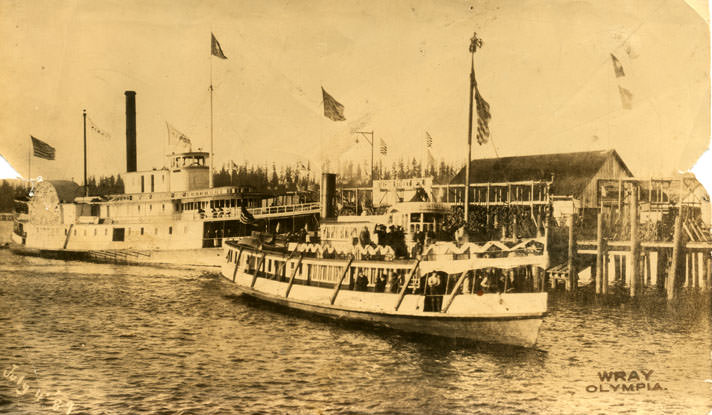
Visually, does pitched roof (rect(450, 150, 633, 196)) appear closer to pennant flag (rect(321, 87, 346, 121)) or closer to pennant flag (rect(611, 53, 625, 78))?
pennant flag (rect(611, 53, 625, 78))

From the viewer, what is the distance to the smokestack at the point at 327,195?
459 centimetres

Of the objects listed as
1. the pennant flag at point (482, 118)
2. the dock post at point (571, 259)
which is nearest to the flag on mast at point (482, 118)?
the pennant flag at point (482, 118)

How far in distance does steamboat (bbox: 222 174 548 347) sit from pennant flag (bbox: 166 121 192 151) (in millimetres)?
859

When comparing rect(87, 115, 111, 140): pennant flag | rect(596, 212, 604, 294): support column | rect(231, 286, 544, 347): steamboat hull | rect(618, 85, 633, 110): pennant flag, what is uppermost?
rect(618, 85, 633, 110): pennant flag

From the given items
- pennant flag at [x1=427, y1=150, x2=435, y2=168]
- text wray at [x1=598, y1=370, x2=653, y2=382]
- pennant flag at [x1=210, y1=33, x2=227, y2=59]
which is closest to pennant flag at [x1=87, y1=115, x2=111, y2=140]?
pennant flag at [x1=210, y1=33, x2=227, y2=59]

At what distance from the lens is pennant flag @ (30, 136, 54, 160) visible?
4.53 metres

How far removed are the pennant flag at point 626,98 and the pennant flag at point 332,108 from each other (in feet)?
6.83

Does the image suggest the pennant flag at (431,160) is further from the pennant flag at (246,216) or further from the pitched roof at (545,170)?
the pennant flag at (246,216)

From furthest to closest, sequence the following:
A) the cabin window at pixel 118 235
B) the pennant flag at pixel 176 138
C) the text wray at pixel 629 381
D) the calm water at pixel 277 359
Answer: the cabin window at pixel 118 235
the pennant flag at pixel 176 138
the text wray at pixel 629 381
the calm water at pixel 277 359

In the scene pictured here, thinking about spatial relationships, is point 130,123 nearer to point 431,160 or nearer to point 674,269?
point 431,160

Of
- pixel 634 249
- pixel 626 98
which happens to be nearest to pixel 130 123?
pixel 626 98

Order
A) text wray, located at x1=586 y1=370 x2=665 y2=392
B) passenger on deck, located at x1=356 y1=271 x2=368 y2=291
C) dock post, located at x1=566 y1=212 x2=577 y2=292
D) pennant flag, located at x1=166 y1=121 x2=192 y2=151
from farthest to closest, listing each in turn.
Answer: passenger on deck, located at x1=356 y1=271 x2=368 y2=291
pennant flag, located at x1=166 y1=121 x2=192 y2=151
dock post, located at x1=566 y1=212 x2=577 y2=292
text wray, located at x1=586 y1=370 x2=665 y2=392

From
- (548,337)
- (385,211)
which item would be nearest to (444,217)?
(385,211)

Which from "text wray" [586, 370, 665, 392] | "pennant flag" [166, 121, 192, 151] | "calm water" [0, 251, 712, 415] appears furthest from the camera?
"pennant flag" [166, 121, 192, 151]
